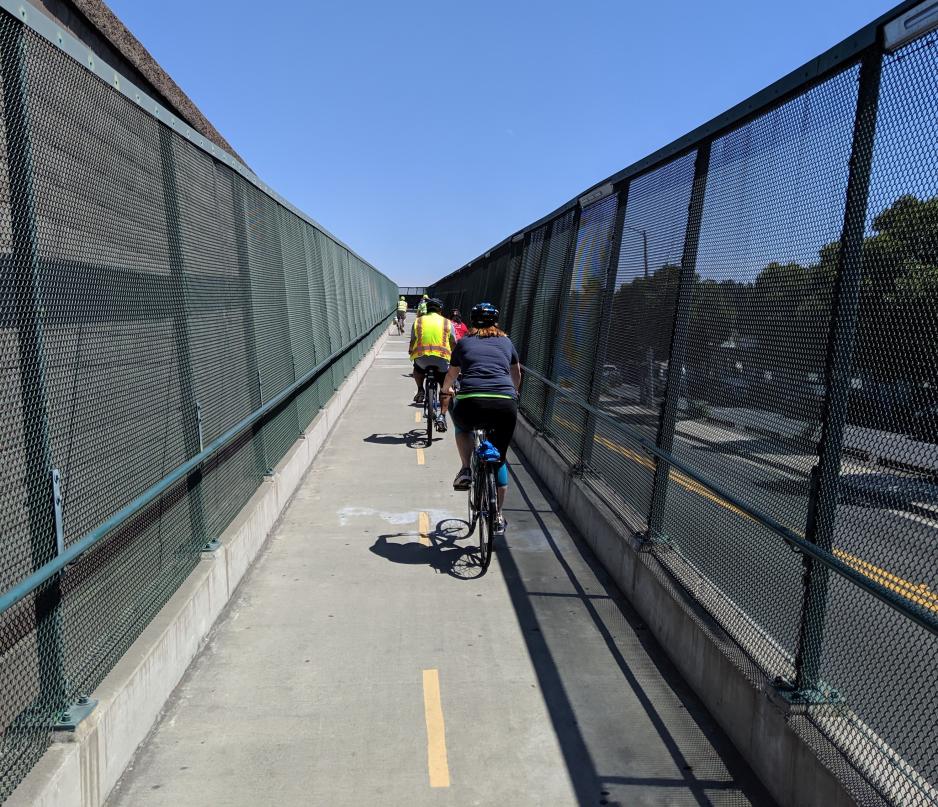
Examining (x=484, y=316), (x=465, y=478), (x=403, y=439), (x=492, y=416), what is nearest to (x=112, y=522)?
(x=492, y=416)

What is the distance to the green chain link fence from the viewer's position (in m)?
3.02

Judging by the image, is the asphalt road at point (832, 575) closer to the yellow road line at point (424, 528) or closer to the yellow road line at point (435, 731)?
the yellow road line at point (435, 731)

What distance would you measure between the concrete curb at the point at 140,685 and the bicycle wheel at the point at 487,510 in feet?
6.11

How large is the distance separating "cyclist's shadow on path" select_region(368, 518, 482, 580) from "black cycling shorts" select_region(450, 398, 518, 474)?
919 millimetres


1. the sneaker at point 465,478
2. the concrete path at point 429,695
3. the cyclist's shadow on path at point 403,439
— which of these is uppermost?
the sneaker at point 465,478

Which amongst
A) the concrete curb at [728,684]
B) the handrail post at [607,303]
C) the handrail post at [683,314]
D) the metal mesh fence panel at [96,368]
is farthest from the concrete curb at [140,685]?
the handrail post at [607,303]

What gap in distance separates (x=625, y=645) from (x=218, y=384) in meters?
3.41

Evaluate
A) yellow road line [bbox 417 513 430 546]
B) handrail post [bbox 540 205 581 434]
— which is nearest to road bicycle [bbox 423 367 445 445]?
handrail post [bbox 540 205 581 434]

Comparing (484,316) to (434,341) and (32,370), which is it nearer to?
(32,370)

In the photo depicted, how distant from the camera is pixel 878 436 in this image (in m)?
3.21

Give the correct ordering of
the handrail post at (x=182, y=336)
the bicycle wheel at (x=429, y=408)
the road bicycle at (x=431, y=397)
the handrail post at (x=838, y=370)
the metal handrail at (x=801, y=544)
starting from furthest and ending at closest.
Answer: the bicycle wheel at (x=429, y=408) < the road bicycle at (x=431, y=397) < the handrail post at (x=182, y=336) < the handrail post at (x=838, y=370) < the metal handrail at (x=801, y=544)

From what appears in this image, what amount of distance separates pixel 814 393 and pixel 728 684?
1.56m

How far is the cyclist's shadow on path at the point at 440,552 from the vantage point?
6.64 metres

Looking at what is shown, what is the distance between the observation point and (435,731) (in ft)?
13.5
